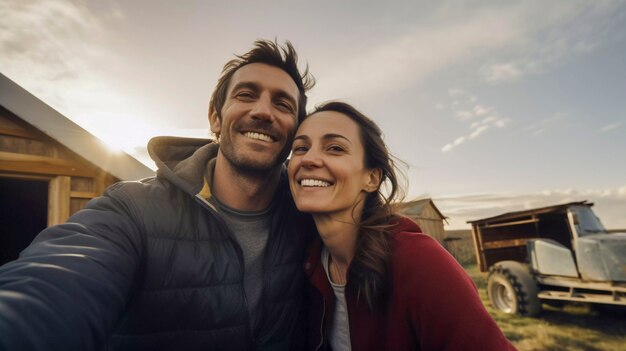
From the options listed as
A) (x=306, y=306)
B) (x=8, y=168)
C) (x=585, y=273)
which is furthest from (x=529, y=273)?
(x=8, y=168)

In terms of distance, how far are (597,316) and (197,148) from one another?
431 inches

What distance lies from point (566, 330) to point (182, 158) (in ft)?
29.7

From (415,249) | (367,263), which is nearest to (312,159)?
(367,263)

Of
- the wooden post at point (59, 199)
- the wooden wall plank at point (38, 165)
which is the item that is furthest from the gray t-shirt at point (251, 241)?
the wooden wall plank at point (38, 165)

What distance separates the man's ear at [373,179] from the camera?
108 inches

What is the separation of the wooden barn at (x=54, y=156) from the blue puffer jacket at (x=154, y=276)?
9.47 feet

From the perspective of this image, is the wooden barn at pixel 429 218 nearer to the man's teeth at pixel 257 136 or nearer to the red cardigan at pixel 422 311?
the man's teeth at pixel 257 136

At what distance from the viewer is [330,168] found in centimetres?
248

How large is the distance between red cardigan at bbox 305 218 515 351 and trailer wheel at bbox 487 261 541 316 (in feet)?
26.9

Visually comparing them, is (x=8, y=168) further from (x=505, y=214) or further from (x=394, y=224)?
(x=505, y=214)

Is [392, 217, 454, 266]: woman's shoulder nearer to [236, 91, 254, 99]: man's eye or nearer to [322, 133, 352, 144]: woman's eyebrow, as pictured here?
[322, 133, 352, 144]: woman's eyebrow

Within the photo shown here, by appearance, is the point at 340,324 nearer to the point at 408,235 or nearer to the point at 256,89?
the point at 408,235

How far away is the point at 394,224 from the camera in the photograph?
2.38 metres

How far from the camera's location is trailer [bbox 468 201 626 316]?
745 cm
